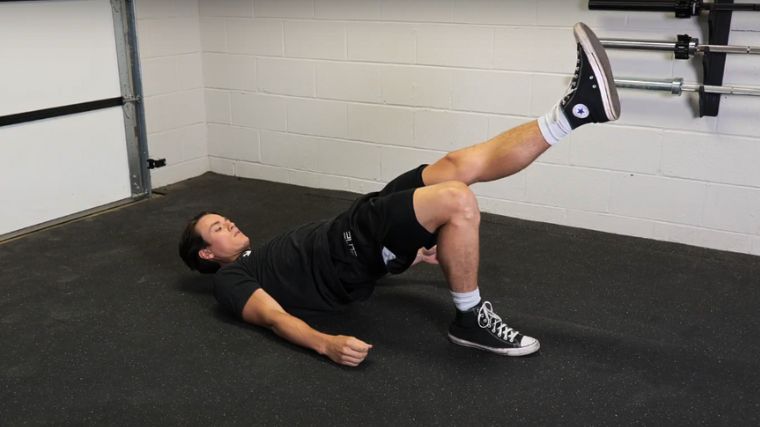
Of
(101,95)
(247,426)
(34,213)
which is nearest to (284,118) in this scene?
(101,95)

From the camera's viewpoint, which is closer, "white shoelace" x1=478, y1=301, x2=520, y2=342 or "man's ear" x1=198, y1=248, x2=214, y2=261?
"white shoelace" x1=478, y1=301, x2=520, y2=342

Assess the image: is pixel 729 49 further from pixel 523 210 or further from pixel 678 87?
pixel 523 210

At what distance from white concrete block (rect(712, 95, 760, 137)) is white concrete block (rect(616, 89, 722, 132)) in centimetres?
5

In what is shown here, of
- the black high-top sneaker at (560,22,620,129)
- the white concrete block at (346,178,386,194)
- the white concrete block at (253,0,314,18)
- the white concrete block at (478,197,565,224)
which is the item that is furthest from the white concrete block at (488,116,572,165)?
the black high-top sneaker at (560,22,620,129)

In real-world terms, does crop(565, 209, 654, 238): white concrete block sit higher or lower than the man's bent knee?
lower

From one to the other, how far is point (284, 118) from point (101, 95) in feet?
3.54

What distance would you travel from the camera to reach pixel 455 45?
13.8 ft

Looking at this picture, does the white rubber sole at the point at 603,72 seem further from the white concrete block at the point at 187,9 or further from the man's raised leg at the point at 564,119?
the white concrete block at the point at 187,9

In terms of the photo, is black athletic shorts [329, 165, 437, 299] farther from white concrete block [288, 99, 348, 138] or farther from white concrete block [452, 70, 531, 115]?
white concrete block [288, 99, 348, 138]

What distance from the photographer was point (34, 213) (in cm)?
414

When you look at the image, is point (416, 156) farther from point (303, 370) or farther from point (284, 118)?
point (303, 370)

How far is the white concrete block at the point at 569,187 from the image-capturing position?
4020mm

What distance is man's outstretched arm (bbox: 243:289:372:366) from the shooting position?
259cm

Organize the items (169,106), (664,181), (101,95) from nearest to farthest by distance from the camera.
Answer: (664,181) < (101,95) < (169,106)
